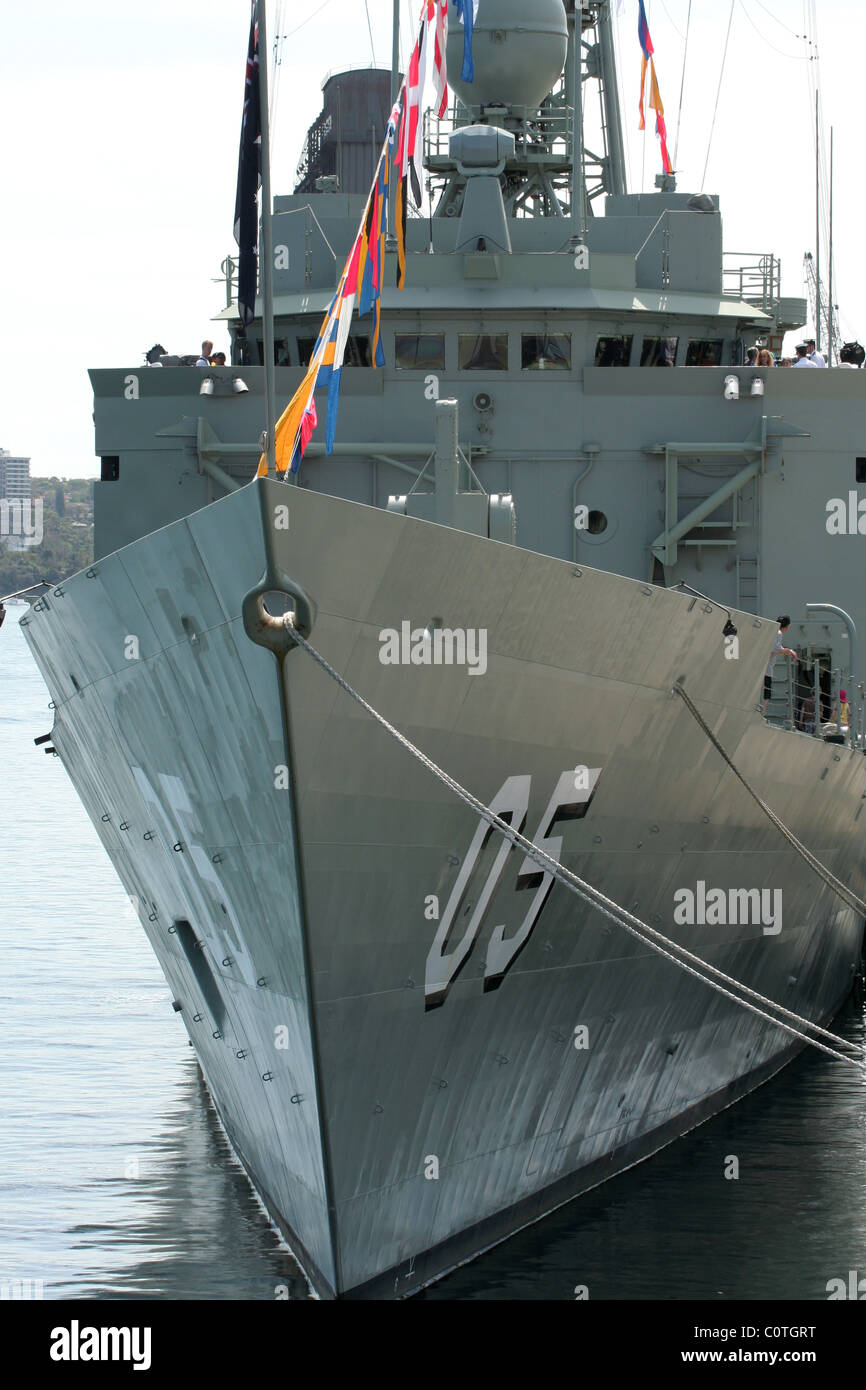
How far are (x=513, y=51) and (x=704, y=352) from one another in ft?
10.6

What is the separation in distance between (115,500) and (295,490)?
261 inches

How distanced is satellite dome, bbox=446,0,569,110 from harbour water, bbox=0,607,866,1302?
827cm

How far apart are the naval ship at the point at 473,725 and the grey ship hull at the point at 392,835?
0.07ft

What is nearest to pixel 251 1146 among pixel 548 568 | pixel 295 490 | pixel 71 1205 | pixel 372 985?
pixel 71 1205

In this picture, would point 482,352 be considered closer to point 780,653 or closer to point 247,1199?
point 780,653

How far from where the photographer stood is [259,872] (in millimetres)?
6742

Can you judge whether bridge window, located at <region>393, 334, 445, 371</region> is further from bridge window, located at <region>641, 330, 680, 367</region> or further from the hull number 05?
the hull number 05

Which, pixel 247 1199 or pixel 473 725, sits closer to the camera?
pixel 473 725

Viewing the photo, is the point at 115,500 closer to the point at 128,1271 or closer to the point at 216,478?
the point at 216,478

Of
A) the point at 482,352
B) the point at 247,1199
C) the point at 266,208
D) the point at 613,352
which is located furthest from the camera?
the point at 613,352

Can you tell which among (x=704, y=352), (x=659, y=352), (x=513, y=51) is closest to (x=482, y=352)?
(x=659, y=352)

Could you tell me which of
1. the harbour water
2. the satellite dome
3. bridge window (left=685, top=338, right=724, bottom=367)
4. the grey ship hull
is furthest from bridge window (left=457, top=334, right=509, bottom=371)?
the harbour water

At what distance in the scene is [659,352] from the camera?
510 inches

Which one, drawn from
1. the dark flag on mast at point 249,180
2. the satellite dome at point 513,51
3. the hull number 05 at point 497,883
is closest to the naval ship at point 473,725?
the hull number 05 at point 497,883
